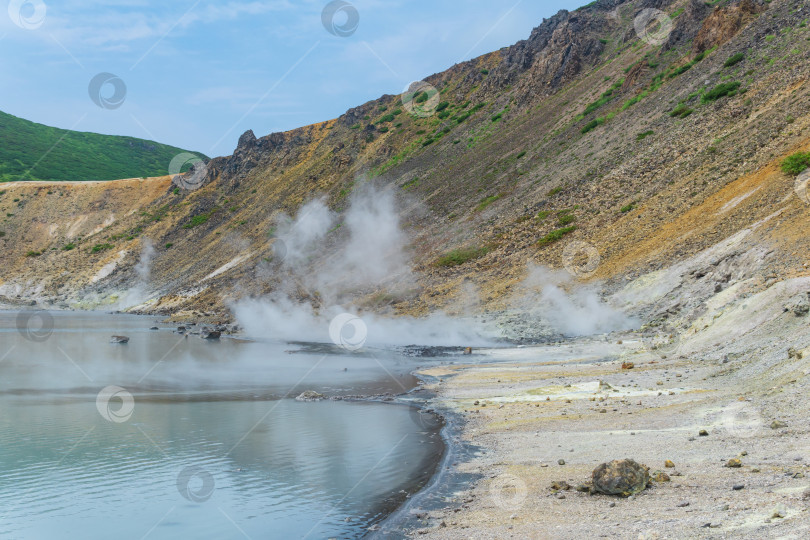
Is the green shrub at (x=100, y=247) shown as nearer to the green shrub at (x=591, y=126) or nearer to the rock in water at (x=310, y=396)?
the green shrub at (x=591, y=126)

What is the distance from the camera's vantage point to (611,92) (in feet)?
228

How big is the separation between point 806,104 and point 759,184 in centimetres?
1002

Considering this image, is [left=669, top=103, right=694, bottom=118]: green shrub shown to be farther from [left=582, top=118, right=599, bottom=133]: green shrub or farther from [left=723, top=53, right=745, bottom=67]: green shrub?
[left=582, top=118, right=599, bottom=133]: green shrub

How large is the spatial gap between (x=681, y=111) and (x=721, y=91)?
3456 mm

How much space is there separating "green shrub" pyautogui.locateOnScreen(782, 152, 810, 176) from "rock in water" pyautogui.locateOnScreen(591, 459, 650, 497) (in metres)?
32.3

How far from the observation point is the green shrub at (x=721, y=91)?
52531mm

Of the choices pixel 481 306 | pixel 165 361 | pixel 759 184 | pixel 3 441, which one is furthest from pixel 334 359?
pixel 759 184

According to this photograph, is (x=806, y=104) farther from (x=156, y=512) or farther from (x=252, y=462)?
(x=156, y=512)

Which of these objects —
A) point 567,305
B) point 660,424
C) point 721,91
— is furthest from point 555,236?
point 660,424

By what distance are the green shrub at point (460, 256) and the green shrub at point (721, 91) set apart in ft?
74.2

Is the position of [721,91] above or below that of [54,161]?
below

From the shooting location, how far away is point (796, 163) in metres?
35.6

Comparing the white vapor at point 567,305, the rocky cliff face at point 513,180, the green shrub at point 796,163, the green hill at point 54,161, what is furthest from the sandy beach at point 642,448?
the green hill at point 54,161

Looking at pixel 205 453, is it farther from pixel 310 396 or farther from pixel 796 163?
pixel 796 163
